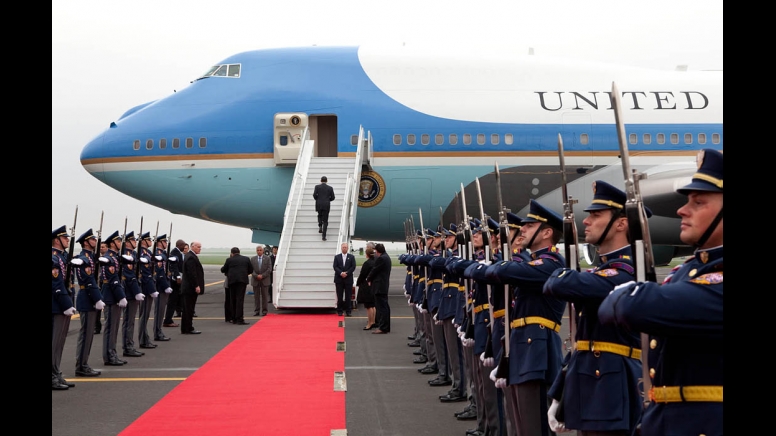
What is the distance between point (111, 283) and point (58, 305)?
207cm

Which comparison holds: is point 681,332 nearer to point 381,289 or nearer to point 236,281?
point 381,289

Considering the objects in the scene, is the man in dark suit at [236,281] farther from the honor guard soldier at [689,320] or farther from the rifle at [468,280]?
the honor guard soldier at [689,320]

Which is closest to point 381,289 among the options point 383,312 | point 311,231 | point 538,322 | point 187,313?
point 383,312

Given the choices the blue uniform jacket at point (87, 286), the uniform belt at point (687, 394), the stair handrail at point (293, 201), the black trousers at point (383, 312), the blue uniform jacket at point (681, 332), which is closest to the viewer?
the blue uniform jacket at point (681, 332)

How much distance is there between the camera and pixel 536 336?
538cm

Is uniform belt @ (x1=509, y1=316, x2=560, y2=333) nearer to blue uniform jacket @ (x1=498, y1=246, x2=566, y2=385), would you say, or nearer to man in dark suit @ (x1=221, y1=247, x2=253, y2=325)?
blue uniform jacket @ (x1=498, y1=246, x2=566, y2=385)

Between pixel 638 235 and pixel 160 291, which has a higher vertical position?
pixel 638 235

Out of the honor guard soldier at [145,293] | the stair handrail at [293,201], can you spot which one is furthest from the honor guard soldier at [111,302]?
the stair handrail at [293,201]

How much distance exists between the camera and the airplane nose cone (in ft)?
62.4

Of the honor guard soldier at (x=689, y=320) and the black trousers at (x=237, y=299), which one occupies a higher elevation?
the honor guard soldier at (x=689, y=320)

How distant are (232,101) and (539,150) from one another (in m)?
6.82

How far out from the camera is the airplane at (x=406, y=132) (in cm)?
1869

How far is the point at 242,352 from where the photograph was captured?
1205cm

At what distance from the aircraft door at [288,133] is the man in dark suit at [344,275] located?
298cm
